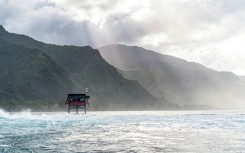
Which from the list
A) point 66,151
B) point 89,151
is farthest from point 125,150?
point 66,151

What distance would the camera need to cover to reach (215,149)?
Answer: 30859 mm

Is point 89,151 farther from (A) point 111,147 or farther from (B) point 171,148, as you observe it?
(B) point 171,148

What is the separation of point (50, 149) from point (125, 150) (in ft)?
21.5

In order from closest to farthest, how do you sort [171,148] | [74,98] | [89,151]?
[89,151], [171,148], [74,98]

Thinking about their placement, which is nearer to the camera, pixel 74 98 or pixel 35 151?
pixel 35 151

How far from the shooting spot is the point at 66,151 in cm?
2955

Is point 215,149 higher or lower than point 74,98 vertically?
lower

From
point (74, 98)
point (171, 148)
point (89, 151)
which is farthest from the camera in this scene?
point (74, 98)

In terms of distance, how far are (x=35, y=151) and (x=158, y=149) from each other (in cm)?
1034

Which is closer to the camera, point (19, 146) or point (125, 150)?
point (125, 150)

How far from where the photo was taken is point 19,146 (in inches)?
1310

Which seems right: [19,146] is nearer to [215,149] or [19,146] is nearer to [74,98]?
[215,149]

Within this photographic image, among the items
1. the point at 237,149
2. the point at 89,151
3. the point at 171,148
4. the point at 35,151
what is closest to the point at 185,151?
→ the point at 171,148

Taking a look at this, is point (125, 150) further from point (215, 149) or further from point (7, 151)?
point (7, 151)
